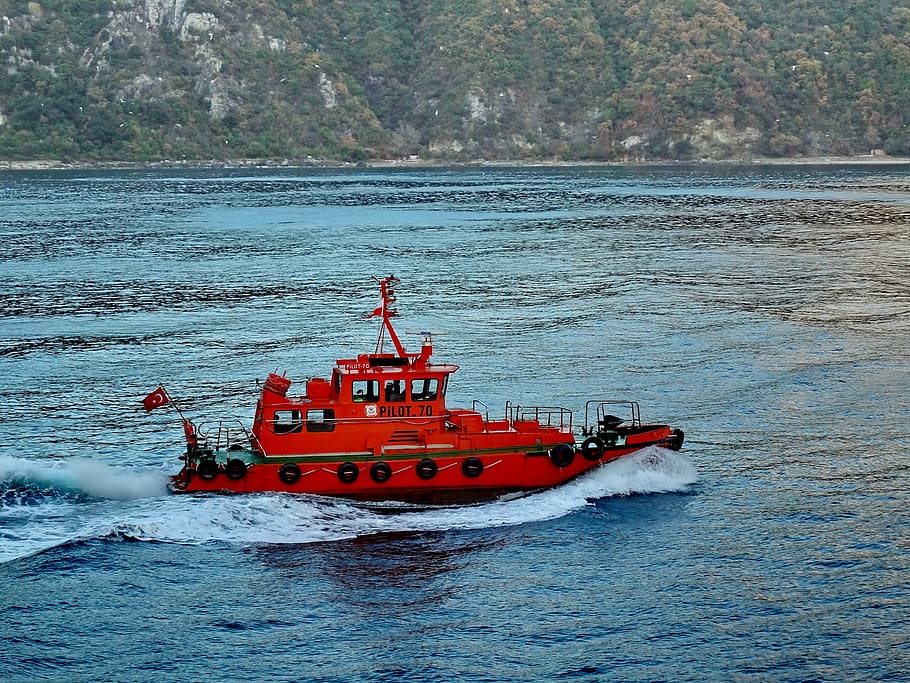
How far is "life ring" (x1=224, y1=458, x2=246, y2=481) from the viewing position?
3444 cm

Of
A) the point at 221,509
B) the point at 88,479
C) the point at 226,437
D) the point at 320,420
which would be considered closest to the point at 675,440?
the point at 320,420

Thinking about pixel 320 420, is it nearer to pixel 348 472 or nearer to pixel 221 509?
pixel 348 472

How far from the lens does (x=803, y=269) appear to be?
82.1 metres

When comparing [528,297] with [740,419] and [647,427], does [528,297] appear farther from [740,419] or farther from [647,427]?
[647,427]

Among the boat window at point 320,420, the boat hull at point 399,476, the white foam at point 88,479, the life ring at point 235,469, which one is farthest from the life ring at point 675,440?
the white foam at point 88,479

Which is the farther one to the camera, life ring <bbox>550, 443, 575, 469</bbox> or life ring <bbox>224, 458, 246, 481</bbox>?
life ring <bbox>550, 443, 575, 469</bbox>

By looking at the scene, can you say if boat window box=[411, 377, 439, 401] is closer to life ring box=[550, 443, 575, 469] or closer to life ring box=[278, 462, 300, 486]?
life ring box=[550, 443, 575, 469]

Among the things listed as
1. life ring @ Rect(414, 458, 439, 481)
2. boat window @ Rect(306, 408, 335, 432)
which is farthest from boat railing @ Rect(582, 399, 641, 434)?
boat window @ Rect(306, 408, 335, 432)

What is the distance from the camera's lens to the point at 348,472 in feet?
114

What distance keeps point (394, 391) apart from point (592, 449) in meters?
5.98

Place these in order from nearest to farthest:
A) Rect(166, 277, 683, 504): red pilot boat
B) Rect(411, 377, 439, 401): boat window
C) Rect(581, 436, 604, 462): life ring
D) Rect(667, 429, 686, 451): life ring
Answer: Rect(166, 277, 683, 504): red pilot boat
Rect(411, 377, 439, 401): boat window
Rect(581, 436, 604, 462): life ring
Rect(667, 429, 686, 451): life ring

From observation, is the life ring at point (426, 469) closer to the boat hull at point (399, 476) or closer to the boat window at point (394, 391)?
the boat hull at point (399, 476)

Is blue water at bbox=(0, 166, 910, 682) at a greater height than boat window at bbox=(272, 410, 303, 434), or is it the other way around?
boat window at bbox=(272, 410, 303, 434)

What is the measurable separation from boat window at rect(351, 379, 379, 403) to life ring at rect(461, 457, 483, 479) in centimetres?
308
